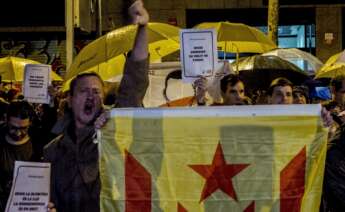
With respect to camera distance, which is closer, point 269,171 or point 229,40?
point 269,171

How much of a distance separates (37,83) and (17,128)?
247 cm

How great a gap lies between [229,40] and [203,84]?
570 centimetres

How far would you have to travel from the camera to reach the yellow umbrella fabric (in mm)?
11941

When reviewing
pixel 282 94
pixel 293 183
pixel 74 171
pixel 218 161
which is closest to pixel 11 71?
pixel 282 94

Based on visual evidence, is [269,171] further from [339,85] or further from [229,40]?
[229,40]

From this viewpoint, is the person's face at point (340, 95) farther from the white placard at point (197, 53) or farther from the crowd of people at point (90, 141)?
the crowd of people at point (90, 141)

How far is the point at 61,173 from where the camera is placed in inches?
182

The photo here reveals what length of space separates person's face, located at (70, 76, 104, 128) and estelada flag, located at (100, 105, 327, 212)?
29 centimetres

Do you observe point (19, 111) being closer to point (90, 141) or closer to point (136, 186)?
point (90, 141)

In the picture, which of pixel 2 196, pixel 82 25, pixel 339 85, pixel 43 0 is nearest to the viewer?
pixel 2 196

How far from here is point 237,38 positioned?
12117 millimetres

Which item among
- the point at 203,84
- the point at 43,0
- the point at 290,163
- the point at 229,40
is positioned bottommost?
the point at 290,163

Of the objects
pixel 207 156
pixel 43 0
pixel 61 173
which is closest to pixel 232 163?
pixel 207 156

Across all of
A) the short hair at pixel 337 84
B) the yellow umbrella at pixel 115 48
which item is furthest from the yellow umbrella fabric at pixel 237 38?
the short hair at pixel 337 84
